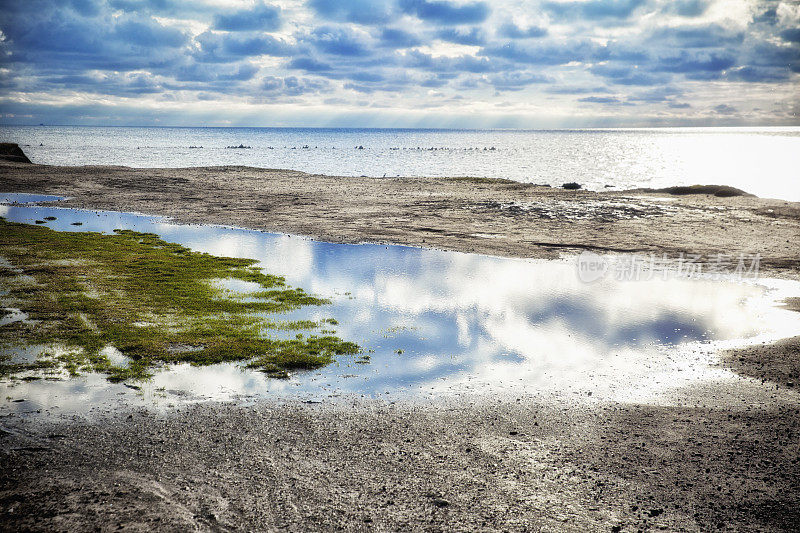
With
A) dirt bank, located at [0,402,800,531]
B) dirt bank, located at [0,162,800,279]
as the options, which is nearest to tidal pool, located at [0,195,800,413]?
dirt bank, located at [0,402,800,531]

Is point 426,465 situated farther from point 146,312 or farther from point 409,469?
point 146,312

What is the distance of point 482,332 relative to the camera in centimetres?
1742

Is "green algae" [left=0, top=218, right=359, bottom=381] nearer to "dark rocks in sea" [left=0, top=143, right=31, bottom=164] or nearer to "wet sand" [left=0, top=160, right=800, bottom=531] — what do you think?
"wet sand" [left=0, top=160, right=800, bottom=531]

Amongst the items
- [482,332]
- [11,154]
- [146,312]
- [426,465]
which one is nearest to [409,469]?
[426,465]

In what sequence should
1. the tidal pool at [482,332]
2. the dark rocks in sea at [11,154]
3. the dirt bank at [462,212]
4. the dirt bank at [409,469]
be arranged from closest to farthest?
the dirt bank at [409,469] < the tidal pool at [482,332] < the dirt bank at [462,212] < the dark rocks in sea at [11,154]

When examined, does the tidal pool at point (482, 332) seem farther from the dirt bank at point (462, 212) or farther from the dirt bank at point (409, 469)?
the dirt bank at point (462, 212)

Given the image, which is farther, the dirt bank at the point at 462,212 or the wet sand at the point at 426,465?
the dirt bank at the point at 462,212

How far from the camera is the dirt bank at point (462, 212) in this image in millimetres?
31391

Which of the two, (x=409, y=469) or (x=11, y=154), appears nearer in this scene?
(x=409, y=469)

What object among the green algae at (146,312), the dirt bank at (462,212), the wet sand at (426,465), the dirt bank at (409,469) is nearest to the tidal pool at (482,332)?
the green algae at (146,312)

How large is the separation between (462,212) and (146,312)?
2855 centimetres

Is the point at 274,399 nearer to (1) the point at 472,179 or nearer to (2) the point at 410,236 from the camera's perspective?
(2) the point at 410,236

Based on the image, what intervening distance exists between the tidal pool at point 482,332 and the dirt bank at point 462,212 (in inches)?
216

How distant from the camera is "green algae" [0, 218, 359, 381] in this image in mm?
14594
